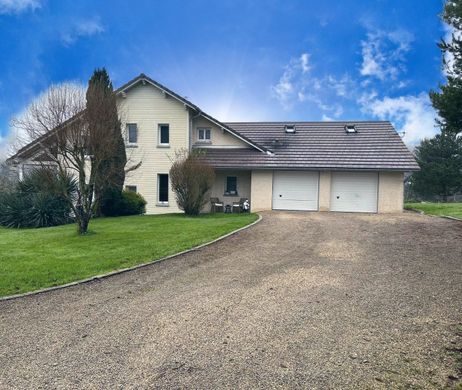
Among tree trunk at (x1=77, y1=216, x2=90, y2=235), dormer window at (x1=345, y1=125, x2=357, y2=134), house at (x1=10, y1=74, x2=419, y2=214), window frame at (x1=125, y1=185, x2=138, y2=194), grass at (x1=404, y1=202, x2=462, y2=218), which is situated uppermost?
dormer window at (x1=345, y1=125, x2=357, y2=134)

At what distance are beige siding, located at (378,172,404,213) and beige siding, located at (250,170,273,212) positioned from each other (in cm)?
626

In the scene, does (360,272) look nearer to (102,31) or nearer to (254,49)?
(254,49)

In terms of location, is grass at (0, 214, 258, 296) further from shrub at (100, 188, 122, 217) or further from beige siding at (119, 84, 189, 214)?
beige siding at (119, 84, 189, 214)

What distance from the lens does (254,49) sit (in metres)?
20.2

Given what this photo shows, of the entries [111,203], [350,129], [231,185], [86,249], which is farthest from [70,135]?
[350,129]

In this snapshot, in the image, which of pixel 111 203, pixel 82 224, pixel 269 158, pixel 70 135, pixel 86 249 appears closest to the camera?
pixel 86 249

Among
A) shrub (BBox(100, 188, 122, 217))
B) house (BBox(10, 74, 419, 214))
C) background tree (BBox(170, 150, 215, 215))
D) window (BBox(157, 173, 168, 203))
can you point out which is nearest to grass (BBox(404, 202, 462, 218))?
house (BBox(10, 74, 419, 214))

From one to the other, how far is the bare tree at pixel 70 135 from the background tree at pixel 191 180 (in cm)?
483

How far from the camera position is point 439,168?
1665 inches

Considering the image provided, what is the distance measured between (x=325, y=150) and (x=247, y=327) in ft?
61.3

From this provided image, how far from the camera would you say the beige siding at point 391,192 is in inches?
783

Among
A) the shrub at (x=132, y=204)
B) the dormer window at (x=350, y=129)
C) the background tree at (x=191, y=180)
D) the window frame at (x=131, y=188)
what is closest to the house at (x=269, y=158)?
the dormer window at (x=350, y=129)

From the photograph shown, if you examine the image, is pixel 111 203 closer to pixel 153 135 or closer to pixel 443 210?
pixel 153 135

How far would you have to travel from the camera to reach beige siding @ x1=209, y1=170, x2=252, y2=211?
73.5 ft
